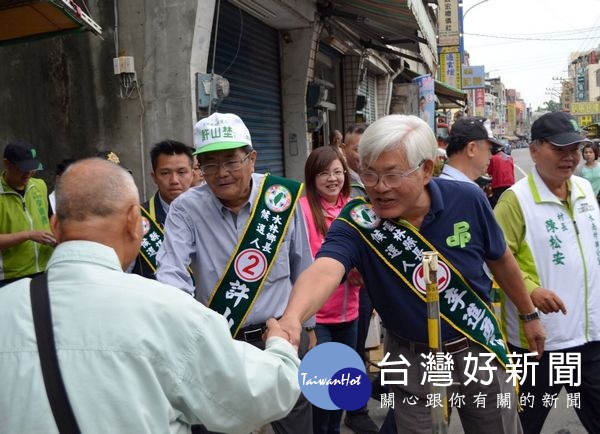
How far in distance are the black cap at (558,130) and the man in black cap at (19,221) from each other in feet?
11.3

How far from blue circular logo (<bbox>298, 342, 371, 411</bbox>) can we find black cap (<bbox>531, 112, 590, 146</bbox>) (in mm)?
1961

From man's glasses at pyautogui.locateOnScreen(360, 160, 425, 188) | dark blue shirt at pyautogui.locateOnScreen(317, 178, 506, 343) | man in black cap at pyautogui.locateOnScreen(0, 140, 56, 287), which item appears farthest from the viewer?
man in black cap at pyautogui.locateOnScreen(0, 140, 56, 287)

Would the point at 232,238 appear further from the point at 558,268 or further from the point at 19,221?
the point at 19,221

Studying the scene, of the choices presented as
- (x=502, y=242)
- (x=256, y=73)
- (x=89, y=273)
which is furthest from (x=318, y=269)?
(x=256, y=73)

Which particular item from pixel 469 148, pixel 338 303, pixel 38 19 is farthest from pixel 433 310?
pixel 38 19

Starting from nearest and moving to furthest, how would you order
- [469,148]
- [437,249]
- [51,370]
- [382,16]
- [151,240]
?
[51,370] < [437,249] < [151,240] < [469,148] < [382,16]

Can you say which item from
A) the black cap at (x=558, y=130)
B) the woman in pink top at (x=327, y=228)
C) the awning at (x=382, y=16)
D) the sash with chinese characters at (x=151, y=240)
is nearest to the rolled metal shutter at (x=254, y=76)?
the awning at (x=382, y=16)

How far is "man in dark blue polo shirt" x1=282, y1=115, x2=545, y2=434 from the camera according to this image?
243 centimetres

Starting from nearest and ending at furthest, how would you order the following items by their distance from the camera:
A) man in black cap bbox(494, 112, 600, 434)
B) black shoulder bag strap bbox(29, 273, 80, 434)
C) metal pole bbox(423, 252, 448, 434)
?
black shoulder bag strap bbox(29, 273, 80, 434) → metal pole bbox(423, 252, 448, 434) → man in black cap bbox(494, 112, 600, 434)

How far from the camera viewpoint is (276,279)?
10.3 feet

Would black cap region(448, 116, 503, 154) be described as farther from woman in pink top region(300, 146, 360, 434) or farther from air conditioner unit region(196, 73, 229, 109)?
air conditioner unit region(196, 73, 229, 109)

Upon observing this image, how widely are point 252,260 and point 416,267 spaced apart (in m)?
0.90

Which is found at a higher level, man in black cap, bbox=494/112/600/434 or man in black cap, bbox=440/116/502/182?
man in black cap, bbox=440/116/502/182

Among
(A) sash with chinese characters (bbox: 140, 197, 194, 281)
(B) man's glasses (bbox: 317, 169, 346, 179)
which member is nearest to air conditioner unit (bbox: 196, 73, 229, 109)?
(B) man's glasses (bbox: 317, 169, 346, 179)
